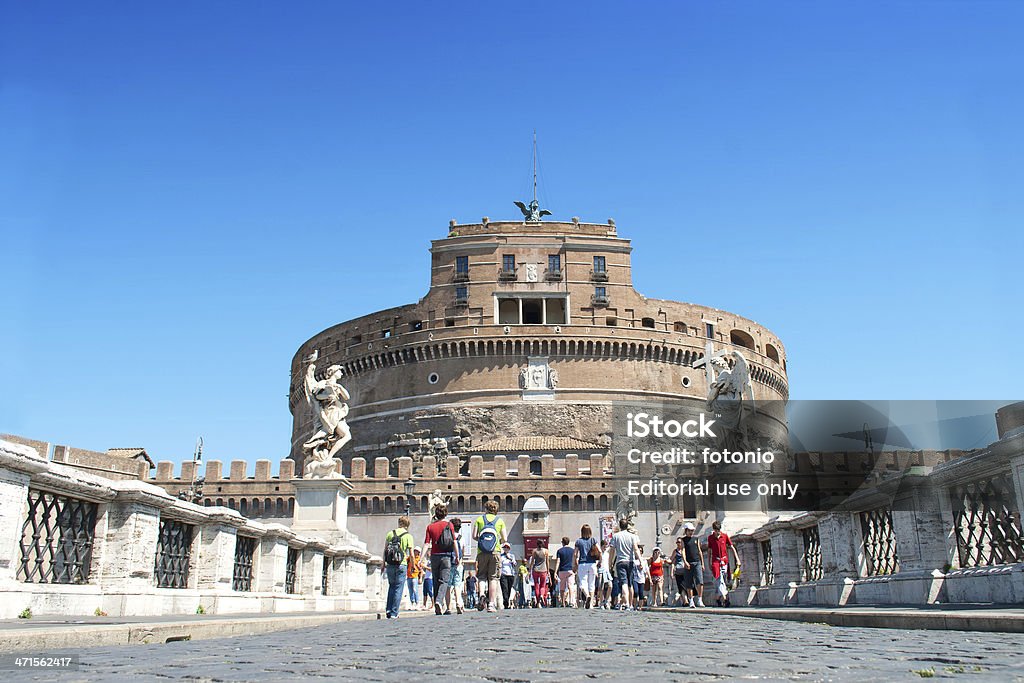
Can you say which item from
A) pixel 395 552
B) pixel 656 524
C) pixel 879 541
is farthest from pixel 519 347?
pixel 879 541

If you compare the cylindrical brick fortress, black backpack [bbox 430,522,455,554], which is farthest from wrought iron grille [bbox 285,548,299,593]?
the cylindrical brick fortress

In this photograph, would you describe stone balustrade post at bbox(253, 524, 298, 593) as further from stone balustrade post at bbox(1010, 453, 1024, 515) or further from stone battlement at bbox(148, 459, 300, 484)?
stone battlement at bbox(148, 459, 300, 484)

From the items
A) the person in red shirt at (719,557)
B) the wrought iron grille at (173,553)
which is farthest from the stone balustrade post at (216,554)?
the person in red shirt at (719,557)

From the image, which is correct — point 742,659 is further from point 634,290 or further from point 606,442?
point 634,290

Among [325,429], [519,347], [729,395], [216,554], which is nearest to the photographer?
[216,554]

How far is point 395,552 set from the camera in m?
9.41

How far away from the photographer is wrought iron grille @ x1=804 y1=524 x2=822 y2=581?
11148 millimetres

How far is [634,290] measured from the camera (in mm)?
50156

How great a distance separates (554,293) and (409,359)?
8.95 m

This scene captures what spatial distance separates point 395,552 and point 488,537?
167 centimetres

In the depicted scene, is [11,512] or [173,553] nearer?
[11,512]

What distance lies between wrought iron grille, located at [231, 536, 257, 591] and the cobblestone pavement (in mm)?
4177

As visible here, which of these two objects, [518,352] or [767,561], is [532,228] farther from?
[767,561]

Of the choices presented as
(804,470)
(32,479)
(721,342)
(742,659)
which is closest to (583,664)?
(742,659)
